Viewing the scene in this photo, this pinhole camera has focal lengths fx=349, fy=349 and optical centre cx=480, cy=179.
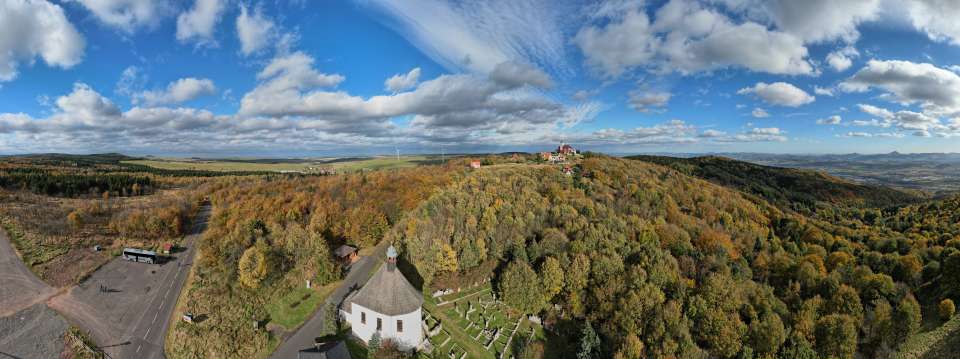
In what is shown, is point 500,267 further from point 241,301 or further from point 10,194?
point 10,194

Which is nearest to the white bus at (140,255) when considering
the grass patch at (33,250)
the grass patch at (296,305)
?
the grass patch at (33,250)

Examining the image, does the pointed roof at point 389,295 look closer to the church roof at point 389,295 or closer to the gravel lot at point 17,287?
the church roof at point 389,295

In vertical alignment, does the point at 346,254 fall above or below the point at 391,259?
below

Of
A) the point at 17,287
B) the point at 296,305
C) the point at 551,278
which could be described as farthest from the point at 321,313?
the point at 17,287

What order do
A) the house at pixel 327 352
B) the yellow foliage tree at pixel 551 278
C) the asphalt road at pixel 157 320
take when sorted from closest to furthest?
the house at pixel 327 352, the asphalt road at pixel 157 320, the yellow foliage tree at pixel 551 278

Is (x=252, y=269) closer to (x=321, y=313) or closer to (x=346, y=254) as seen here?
(x=321, y=313)

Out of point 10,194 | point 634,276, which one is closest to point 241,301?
point 634,276

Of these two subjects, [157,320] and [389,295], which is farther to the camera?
[157,320]

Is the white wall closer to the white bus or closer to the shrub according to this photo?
the white bus
